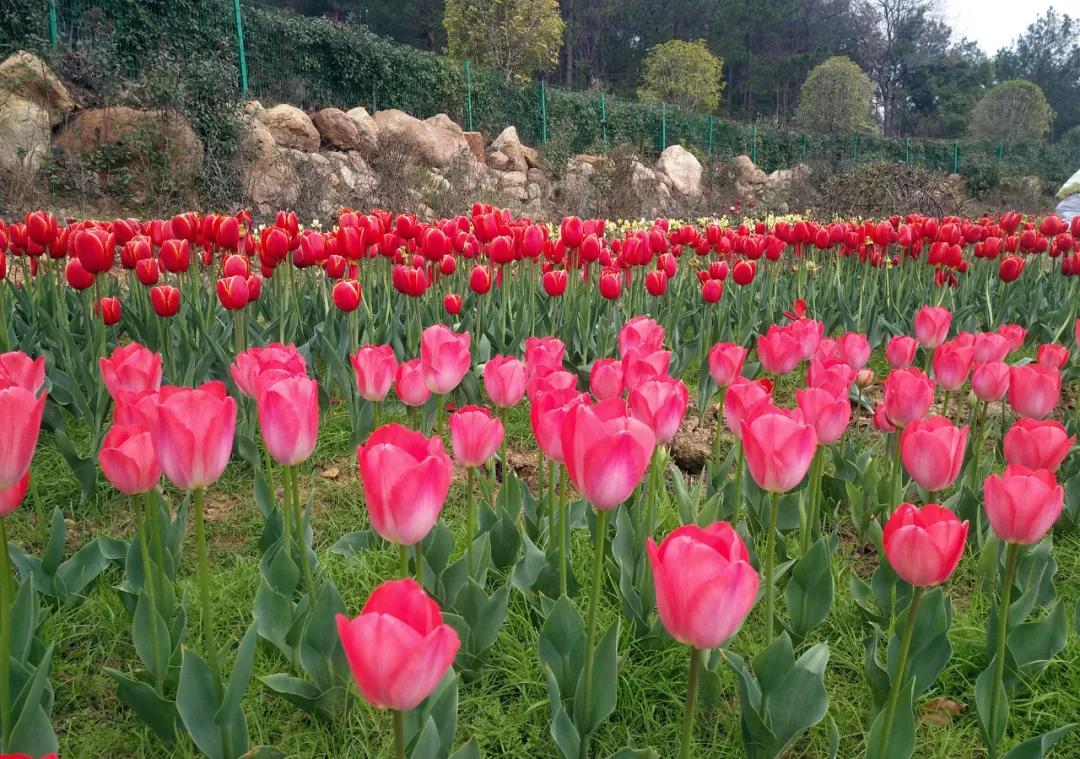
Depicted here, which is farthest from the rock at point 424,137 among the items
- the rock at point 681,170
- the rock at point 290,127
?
the rock at point 681,170

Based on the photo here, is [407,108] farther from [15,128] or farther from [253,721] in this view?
[253,721]

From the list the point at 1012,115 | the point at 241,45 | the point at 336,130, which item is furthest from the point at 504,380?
the point at 1012,115

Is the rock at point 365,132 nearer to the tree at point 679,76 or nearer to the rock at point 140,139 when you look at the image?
the rock at point 140,139

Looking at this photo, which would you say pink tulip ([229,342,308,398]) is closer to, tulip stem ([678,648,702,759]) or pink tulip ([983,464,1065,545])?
tulip stem ([678,648,702,759])

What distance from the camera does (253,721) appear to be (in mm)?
1456

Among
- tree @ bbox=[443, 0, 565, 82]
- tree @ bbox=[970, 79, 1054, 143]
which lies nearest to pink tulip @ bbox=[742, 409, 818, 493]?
tree @ bbox=[443, 0, 565, 82]

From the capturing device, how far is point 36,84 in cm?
1067

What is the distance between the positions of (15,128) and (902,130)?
4951 cm

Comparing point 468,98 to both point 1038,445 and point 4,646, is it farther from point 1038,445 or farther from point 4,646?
point 4,646

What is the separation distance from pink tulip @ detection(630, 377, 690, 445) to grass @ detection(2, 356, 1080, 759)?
1.64ft

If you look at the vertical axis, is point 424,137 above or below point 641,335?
above

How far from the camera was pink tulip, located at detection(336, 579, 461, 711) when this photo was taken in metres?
0.71

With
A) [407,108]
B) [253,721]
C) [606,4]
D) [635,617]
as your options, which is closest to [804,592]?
[635,617]

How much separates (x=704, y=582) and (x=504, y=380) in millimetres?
904
